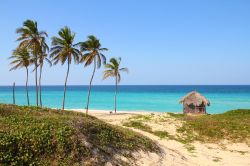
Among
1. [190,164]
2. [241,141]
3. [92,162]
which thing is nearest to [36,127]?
[92,162]

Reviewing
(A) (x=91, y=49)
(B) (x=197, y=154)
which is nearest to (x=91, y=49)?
(A) (x=91, y=49)

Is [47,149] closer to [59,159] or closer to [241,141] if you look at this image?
[59,159]

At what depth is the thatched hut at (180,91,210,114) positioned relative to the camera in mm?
45750

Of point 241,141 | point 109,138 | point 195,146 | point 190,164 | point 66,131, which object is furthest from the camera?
point 241,141

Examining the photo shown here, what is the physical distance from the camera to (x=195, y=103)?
45812mm

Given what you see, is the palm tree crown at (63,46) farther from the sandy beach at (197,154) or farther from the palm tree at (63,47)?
the sandy beach at (197,154)

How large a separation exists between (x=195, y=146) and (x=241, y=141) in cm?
453

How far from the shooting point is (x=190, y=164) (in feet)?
52.4

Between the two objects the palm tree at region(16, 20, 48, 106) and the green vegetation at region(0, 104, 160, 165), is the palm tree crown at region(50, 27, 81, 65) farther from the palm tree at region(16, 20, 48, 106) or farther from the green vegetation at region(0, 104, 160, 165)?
the green vegetation at region(0, 104, 160, 165)

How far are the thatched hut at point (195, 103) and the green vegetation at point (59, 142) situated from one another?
31198 mm

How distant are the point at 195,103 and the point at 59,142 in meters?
36.2

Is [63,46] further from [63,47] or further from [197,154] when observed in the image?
[197,154]

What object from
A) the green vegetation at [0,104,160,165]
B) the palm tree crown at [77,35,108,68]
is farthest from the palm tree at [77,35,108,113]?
the green vegetation at [0,104,160,165]

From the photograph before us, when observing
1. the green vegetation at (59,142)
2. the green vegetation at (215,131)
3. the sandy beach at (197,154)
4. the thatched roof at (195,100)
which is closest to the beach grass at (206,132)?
the green vegetation at (215,131)
